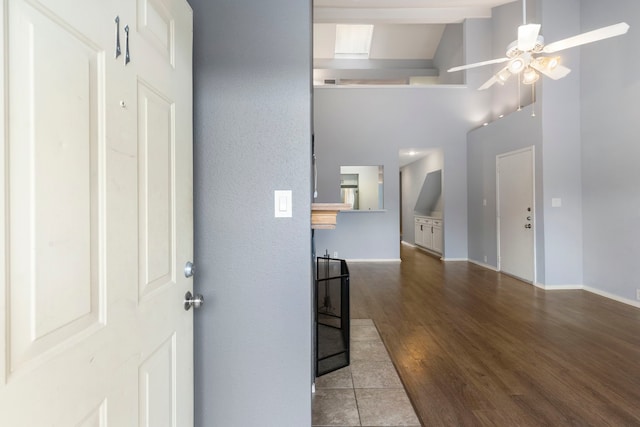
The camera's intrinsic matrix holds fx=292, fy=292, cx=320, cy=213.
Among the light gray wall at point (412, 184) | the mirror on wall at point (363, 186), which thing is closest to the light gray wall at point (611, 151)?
the light gray wall at point (412, 184)

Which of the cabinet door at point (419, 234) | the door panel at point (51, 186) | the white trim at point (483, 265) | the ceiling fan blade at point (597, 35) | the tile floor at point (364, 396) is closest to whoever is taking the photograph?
the door panel at point (51, 186)

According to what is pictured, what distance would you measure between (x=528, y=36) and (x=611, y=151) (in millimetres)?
1917

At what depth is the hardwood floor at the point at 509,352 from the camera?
5.54 feet

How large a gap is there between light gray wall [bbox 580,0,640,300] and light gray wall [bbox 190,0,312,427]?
418cm

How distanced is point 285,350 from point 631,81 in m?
4.69

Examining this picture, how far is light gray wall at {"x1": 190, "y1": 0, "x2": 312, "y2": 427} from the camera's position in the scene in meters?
1.20

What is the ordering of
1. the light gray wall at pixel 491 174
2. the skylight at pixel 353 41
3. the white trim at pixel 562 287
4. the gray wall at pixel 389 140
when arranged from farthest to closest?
the skylight at pixel 353 41 < the gray wall at pixel 389 140 < the light gray wall at pixel 491 174 < the white trim at pixel 562 287

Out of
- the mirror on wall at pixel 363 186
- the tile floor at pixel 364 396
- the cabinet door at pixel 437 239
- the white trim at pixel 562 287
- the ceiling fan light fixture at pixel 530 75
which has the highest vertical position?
the ceiling fan light fixture at pixel 530 75

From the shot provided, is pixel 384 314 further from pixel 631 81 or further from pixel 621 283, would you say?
pixel 631 81

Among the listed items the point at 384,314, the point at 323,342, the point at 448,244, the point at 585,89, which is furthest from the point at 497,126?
the point at 323,342

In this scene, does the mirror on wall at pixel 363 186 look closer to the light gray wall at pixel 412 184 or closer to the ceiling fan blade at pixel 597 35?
the light gray wall at pixel 412 184

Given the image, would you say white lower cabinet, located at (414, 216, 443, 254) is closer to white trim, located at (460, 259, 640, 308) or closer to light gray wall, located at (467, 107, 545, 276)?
light gray wall, located at (467, 107, 545, 276)

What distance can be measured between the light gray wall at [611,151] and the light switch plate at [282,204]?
4200mm

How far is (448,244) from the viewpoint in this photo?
633cm
